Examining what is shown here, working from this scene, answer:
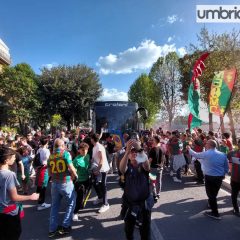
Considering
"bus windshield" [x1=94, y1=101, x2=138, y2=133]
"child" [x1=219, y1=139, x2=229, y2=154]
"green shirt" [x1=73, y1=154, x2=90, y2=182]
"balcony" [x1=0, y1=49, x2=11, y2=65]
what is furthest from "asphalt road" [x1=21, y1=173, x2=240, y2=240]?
"balcony" [x1=0, y1=49, x2=11, y2=65]

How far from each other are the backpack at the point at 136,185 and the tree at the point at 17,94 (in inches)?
1131

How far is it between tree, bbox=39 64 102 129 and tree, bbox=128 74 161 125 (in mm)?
11474

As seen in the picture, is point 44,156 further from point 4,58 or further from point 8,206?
point 4,58

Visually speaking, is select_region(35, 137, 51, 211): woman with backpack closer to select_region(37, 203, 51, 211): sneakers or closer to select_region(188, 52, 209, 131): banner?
→ select_region(37, 203, 51, 211): sneakers

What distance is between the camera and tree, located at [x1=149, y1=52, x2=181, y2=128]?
44656 mm

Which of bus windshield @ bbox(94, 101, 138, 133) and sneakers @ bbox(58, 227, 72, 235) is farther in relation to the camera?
bus windshield @ bbox(94, 101, 138, 133)

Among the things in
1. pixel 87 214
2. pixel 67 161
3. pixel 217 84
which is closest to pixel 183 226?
pixel 87 214

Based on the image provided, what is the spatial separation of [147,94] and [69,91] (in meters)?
17.0

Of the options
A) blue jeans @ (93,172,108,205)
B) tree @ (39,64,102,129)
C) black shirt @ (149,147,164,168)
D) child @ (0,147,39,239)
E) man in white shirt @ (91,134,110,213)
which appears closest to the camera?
child @ (0,147,39,239)

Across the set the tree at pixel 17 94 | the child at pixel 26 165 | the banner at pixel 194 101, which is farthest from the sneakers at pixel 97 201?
the tree at pixel 17 94

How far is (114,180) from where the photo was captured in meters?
10.5

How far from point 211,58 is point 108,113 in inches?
470

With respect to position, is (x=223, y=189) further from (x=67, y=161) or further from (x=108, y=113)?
(x=108, y=113)

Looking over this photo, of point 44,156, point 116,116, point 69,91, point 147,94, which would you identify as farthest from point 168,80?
point 44,156
